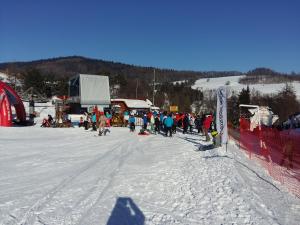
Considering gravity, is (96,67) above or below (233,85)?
above

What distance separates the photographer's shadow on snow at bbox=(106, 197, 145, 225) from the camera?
6.34 meters

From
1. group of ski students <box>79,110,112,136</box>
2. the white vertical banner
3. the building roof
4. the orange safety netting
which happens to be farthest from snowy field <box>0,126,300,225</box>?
the building roof

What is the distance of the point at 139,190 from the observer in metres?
8.64

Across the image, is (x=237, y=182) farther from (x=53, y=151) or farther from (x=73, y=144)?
(x=73, y=144)

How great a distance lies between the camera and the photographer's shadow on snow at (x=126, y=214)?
6344mm

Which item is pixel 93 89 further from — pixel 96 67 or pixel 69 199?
pixel 96 67

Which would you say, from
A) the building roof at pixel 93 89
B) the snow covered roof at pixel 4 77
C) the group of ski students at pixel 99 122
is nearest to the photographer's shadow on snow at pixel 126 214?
the group of ski students at pixel 99 122

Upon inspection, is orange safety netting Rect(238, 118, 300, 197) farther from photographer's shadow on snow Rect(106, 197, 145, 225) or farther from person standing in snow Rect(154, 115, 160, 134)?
person standing in snow Rect(154, 115, 160, 134)

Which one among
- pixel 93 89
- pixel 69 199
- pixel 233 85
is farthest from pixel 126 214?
pixel 233 85

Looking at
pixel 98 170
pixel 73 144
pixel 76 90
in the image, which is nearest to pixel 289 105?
pixel 76 90

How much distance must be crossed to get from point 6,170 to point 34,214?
5083mm

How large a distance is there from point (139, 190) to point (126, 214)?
6.11 feet

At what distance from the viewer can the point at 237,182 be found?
9219 millimetres

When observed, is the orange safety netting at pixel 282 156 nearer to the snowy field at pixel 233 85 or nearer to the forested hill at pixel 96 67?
the snowy field at pixel 233 85
